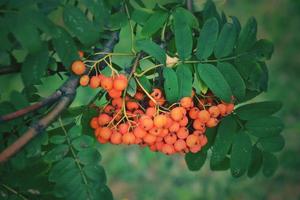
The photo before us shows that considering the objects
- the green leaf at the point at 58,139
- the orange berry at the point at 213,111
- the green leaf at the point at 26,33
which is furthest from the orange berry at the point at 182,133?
the green leaf at the point at 26,33

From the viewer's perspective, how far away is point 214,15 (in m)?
1.71

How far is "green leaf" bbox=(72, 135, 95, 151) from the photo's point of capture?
1663mm

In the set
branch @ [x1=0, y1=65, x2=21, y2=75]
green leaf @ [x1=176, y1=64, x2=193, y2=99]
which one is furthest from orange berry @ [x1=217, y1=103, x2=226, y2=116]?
branch @ [x1=0, y1=65, x2=21, y2=75]

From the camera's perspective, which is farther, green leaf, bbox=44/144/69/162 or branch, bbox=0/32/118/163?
green leaf, bbox=44/144/69/162

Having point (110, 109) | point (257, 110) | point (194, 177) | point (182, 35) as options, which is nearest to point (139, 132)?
point (110, 109)

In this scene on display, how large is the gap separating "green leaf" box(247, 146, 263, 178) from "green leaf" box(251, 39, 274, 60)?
15.9 inches

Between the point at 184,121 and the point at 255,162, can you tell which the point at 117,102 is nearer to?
the point at 184,121

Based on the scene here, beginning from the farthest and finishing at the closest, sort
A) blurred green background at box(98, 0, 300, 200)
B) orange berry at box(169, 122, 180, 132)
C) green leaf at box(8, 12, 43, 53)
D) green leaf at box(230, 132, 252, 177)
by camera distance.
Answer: blurred green background at box(98, 0, 300, 200)
green leaf at box(230, 132, 252, 177)
orange berry at box(169, 122, 180, 132)
green leaf at box(8, 12, 43, 53)

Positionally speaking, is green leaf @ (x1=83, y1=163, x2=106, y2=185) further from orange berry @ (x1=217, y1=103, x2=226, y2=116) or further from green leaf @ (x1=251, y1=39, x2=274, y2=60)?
green leaf @ (x1=251, y1=39, x2=274, y2=60)

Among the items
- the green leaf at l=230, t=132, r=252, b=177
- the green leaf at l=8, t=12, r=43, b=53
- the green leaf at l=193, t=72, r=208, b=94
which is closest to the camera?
the green leaf at l=8, t=12, r=43, b=53

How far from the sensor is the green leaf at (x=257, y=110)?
185 cm

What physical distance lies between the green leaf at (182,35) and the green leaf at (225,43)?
11 centimetres

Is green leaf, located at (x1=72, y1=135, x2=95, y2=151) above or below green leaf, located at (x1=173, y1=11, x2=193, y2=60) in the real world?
below

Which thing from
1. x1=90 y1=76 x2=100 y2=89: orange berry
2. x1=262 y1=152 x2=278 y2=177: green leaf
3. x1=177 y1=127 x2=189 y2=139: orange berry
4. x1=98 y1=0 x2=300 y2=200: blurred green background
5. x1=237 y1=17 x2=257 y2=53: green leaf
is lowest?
x1=98 y1=0 x2=300 y2=200: blurred green background
